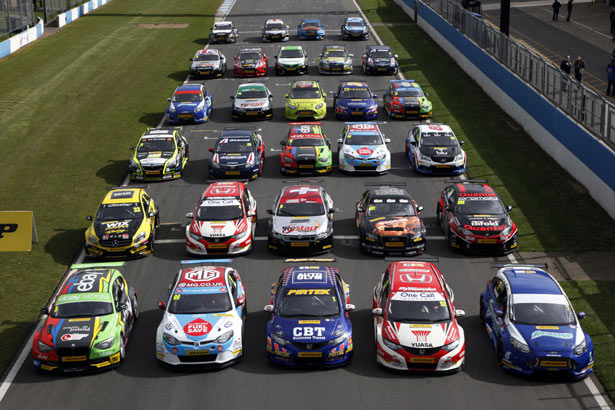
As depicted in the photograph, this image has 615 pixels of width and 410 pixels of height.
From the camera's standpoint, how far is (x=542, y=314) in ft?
61.9

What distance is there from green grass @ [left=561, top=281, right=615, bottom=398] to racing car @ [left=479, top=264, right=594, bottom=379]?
0.61 m

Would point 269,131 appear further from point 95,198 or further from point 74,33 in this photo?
point 74,33

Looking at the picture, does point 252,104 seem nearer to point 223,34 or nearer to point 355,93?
point 355,93

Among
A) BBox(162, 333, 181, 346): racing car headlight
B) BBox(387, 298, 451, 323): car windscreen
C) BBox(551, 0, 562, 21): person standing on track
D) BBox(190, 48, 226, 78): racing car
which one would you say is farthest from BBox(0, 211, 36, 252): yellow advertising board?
BBox(551, 0, 562, 21): person standing on track

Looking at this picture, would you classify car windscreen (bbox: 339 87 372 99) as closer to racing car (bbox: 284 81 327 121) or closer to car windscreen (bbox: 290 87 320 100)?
racing car (bbox: 284 81 327 121)

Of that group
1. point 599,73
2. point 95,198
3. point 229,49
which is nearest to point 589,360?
point 95,198

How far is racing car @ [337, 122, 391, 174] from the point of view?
106 feet

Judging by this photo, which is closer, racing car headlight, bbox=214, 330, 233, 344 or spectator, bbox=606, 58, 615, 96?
racing car headlight, bbox=214, 330, 233, 344

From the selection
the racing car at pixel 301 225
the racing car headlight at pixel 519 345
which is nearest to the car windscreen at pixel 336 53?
the racing car at pixel 301 225

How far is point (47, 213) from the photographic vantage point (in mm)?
30078

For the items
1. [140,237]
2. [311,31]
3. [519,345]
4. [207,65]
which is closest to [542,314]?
[519,345]

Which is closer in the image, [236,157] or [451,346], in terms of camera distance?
[451,346]

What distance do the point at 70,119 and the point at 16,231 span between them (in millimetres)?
18287

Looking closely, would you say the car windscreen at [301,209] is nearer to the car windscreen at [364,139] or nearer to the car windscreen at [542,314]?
the car windscreen at [364,139]
